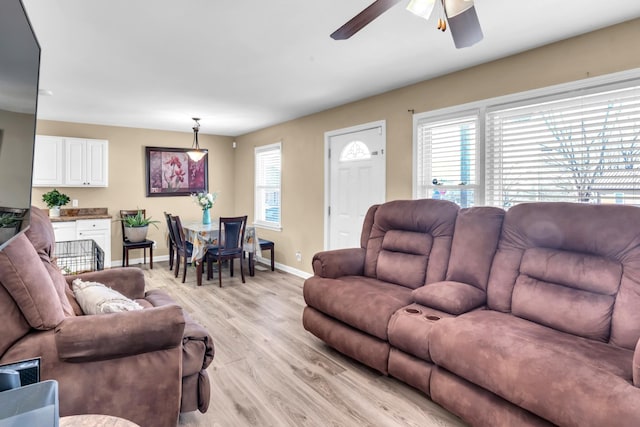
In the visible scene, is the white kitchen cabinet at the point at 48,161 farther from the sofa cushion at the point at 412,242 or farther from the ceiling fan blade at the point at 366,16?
the ceiling fan blade at the point at 366,16

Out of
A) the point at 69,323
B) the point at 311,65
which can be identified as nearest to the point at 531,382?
A: the point at 69,323

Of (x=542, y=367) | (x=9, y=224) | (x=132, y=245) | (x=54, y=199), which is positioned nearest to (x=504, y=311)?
Result: (x=542, y=367)

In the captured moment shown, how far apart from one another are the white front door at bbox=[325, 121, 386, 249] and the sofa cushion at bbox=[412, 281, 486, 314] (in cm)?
172

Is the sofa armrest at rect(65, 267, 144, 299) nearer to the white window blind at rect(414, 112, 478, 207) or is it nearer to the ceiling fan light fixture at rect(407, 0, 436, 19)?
the ceiling fan light fixture at rect(407, 0, 436, 19)

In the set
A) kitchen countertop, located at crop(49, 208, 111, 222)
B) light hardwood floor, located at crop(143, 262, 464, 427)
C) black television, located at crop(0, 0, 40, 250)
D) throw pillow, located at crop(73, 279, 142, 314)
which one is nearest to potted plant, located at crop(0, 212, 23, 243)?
black television, located at crop(0, 0, 40, 250)

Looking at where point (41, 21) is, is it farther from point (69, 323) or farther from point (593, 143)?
point (593, 143)

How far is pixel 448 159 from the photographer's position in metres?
3.38

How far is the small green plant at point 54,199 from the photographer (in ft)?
16.9

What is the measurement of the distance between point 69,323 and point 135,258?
5151 millimetres

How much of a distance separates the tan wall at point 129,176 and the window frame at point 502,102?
182 inches

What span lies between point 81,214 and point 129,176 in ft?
3.11

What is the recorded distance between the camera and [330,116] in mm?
4770

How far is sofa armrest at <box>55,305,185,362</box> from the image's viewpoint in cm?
154

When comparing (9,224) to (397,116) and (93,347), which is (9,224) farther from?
(397,116)
